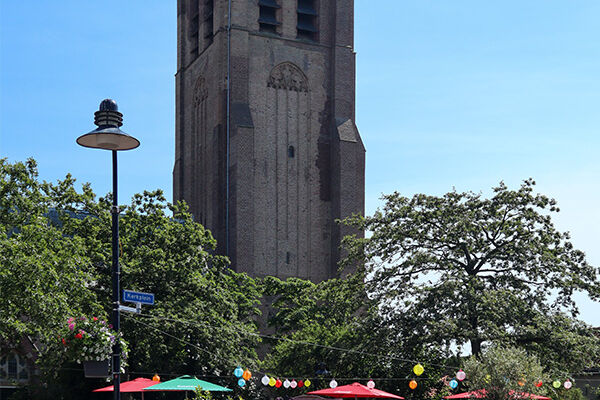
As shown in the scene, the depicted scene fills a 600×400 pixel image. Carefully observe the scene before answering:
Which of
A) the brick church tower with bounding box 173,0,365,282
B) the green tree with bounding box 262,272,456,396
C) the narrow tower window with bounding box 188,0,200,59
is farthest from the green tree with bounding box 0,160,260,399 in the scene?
the narrow tower window with bounding box 188,0,200,59

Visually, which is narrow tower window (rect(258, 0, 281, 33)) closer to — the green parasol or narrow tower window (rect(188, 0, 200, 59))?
narrow tower window (rect(188, 0, 200, 59))

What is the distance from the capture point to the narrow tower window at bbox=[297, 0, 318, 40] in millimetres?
70562

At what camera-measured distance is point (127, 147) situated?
18.1m

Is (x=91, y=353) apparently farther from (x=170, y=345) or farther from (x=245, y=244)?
(x=245, y=244)

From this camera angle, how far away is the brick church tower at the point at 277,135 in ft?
213

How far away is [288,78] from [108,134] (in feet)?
169

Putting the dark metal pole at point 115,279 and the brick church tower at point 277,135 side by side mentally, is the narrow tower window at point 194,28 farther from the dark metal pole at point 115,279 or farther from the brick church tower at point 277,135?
the dark metal pole at point 115,279

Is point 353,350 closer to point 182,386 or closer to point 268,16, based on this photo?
point 182,386

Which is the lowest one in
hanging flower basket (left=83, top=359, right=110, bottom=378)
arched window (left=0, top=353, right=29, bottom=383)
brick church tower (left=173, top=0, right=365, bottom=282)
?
arched window (left=0, top=353, right=29, bottom=383)

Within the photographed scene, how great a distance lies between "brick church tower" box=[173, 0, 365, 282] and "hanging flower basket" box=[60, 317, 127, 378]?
41.7 m

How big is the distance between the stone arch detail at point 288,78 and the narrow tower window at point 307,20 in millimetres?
2867

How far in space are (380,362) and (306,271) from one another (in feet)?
91.2

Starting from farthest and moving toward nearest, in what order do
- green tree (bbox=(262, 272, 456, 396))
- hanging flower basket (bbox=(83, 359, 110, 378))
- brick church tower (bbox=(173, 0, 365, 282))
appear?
1. brick church tower (bbox=(173, 0, 365, 282))
2. green tree (bbox=(262, 272, 456, 396))
3. hanging flower basket (bbox=(83, 359, 110, 378))

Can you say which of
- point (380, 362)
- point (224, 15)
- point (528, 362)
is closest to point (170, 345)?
point (380, 362)
